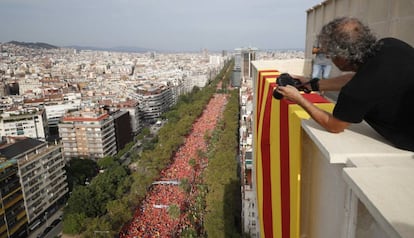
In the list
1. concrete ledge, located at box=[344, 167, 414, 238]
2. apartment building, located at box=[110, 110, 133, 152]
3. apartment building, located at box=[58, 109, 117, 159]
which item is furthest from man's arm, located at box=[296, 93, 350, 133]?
apartment building, located at box=[110, 110, 133, 152]

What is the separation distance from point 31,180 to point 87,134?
19.0ft

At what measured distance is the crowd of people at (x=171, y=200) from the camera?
9656mm

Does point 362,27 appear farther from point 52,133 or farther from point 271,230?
point 52,133

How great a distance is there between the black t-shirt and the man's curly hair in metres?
0.03

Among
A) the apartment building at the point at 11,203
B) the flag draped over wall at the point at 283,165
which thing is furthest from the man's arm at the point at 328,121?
the apartment building at the point at 11,203

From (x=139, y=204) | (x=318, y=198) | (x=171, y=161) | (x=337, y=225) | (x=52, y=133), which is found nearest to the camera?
(x=337, y=225)

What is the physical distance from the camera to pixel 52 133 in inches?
816

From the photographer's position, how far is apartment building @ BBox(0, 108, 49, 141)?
17.2 m

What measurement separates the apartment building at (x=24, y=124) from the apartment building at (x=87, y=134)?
1598 mm

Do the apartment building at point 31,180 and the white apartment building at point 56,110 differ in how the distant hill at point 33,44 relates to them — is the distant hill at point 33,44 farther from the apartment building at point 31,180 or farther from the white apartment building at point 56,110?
the apartment building at point 31,180

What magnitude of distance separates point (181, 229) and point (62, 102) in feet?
Answer: 59.2

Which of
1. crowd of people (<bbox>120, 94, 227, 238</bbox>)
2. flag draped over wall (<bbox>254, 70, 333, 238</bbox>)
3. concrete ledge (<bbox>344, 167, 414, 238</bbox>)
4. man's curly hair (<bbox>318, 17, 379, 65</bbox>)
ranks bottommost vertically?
crowd of people (<bbox>120, 94, 227, 238</bbox>)

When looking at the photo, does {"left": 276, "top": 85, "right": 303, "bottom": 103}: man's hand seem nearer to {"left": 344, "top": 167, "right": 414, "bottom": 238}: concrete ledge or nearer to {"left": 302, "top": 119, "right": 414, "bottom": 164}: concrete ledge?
{"left": 302, "top": 119, "right": 414, "bottom": 164}: concrete ledge

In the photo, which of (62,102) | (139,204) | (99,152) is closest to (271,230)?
(139,204)
